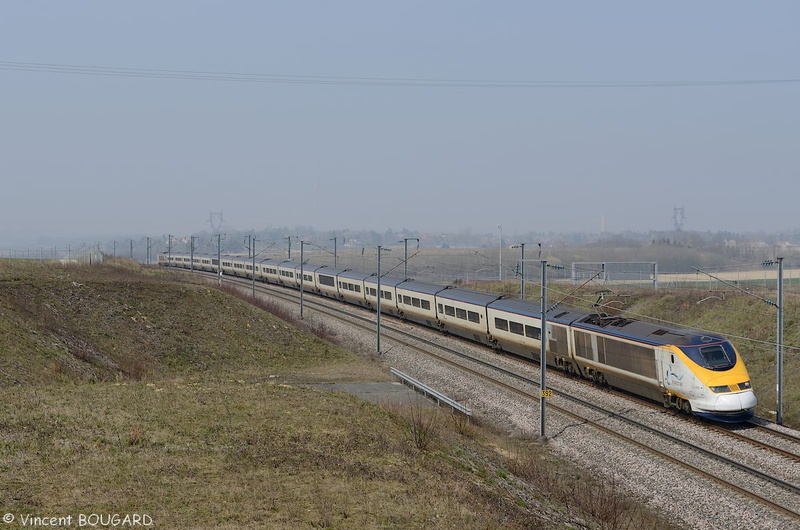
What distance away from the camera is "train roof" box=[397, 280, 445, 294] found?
179 feet

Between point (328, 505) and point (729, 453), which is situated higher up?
point (328, 505)

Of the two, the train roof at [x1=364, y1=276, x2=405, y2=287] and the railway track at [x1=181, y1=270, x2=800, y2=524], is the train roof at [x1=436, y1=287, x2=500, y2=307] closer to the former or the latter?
the railway track at [x1=181, y1=270, x2=800, y2=524]

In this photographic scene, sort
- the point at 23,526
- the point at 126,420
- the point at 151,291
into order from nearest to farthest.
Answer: the point at 23,526
the point at 126,420
the point at 151,291

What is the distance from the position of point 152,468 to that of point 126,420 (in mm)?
4842

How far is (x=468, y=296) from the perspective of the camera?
4922 centimetres

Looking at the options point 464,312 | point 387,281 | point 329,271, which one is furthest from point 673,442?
point 329,271

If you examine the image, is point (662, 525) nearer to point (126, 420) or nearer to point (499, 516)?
point (499, 516)

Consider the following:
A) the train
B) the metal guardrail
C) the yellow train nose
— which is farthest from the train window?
the metal guardrail

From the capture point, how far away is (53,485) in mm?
15227

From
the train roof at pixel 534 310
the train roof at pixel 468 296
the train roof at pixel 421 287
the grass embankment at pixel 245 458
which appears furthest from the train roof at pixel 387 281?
the grass embankment at pixel 245 458

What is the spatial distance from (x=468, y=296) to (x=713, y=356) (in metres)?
22.9

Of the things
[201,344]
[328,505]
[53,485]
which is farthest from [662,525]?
[201,344]

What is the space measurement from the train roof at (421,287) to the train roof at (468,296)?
136 cm

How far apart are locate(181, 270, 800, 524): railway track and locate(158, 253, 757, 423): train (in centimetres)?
129
